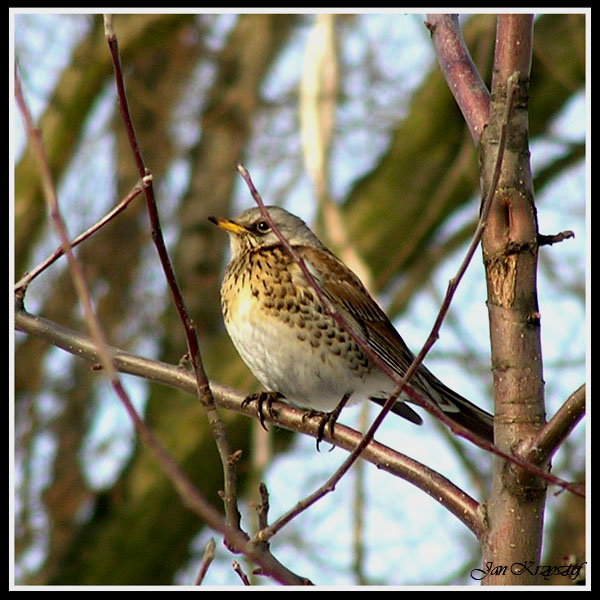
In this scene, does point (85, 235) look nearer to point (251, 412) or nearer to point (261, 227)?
point (251, 412)

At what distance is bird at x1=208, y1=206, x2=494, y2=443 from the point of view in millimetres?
3705

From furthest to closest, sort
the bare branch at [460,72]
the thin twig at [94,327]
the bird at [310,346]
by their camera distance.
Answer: the bird at [310,346] → the bare branch at [460,72] → the thin twig at [94,327]

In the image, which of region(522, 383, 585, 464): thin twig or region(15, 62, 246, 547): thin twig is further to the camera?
region(522, 383, 585, 464): thin twig

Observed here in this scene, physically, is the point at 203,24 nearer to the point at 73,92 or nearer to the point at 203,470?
the point at 73,92

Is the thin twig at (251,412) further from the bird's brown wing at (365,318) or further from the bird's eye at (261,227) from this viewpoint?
the bird's eye at (261,227)

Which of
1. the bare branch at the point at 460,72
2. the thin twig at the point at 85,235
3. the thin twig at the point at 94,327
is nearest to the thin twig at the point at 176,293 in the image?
the thin twig at the point at 85,235

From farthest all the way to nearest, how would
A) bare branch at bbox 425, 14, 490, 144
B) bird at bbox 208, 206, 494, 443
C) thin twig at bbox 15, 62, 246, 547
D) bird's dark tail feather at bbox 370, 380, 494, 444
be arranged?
bird at bbox 208, 206, 494, 443 < bird's dark tail feather at bbox 370, 380, 494, 444 < bare branch at bbox 425, 14, 490, 144 < thin twig at bbox 15, 62, 246, 547

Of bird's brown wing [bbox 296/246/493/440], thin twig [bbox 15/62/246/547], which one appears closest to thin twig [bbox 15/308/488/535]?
bird's brown wing [bbox 296/246/493/440]

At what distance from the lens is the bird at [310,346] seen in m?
3.71

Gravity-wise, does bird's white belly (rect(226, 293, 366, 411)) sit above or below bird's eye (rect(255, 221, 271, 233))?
below

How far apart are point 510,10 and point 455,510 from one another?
137 cm

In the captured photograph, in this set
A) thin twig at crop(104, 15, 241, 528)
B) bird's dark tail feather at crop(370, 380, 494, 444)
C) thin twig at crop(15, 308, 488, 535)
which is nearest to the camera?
thin twig at crop(104, 15, 241, 528)

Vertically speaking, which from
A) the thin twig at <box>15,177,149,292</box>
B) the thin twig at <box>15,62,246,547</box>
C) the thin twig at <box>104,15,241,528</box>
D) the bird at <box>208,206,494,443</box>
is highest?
the bird at <box>208,206,494,443</box>

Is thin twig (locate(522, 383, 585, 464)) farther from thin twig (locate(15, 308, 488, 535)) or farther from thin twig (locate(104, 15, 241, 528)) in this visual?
thin twig (locate(104, 15, 241, 528))
